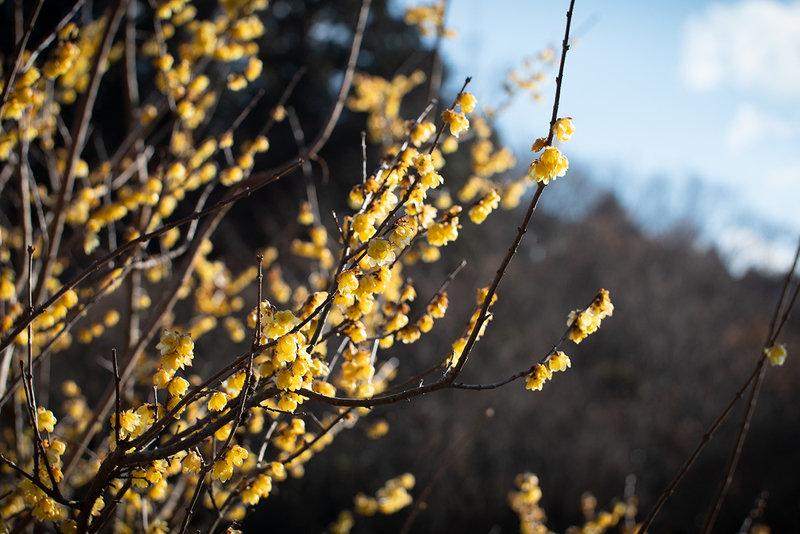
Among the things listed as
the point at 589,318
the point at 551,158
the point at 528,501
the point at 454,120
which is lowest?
the point at 528,501

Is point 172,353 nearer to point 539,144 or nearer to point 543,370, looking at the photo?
point 543,370

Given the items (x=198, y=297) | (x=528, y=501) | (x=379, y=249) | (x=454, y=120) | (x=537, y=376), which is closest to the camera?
(x=379, y=249)

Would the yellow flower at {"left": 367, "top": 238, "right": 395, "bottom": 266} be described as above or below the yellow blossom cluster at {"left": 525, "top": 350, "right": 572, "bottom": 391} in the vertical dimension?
above

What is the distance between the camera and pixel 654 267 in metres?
14.4

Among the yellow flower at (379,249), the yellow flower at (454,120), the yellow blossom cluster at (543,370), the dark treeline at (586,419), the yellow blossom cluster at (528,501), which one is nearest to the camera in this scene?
the yellow flower at (379,249)

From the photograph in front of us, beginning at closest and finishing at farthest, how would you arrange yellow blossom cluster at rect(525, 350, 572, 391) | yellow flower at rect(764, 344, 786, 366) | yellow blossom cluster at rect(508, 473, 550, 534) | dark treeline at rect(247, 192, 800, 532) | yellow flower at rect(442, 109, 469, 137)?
yellow blossom cluster at rect(525, 350, 572, 391) < yellow flower at rect(442, 109, 469, 137) < yellow flower at rect(764, 344, 786, 366) < yellow blossom cluster at rect(508, 473, 550, 534) < dark treeline at rect(247, 192, 800, 532)

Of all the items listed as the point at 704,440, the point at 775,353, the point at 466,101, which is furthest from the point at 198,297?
the point at 775,353

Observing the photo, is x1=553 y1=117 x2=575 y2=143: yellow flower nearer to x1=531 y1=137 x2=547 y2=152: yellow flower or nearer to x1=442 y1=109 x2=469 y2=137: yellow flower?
x1=531 y1=137 x2=547 y2=152: yellow flower

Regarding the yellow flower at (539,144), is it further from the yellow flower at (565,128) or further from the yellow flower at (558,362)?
the yellow flower at (558,362)

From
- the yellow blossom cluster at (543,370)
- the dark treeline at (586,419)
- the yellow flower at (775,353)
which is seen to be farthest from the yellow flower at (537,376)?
the dark treeline at (586,419)

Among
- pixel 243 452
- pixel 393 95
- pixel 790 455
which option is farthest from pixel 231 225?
pixel 790 455

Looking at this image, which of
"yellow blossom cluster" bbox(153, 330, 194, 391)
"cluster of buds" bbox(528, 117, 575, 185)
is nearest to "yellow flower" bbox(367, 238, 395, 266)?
"cluster of buds" bbox(528, 117, 575, 185)

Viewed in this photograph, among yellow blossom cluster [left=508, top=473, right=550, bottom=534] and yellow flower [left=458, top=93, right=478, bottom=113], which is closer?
yellow flower [left=458, top=93, right=478, bottom=113]

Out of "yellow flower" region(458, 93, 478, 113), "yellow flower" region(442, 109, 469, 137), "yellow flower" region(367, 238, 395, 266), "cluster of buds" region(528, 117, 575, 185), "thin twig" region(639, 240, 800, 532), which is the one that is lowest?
"thin twig" region(639, 240, 800, 532)
